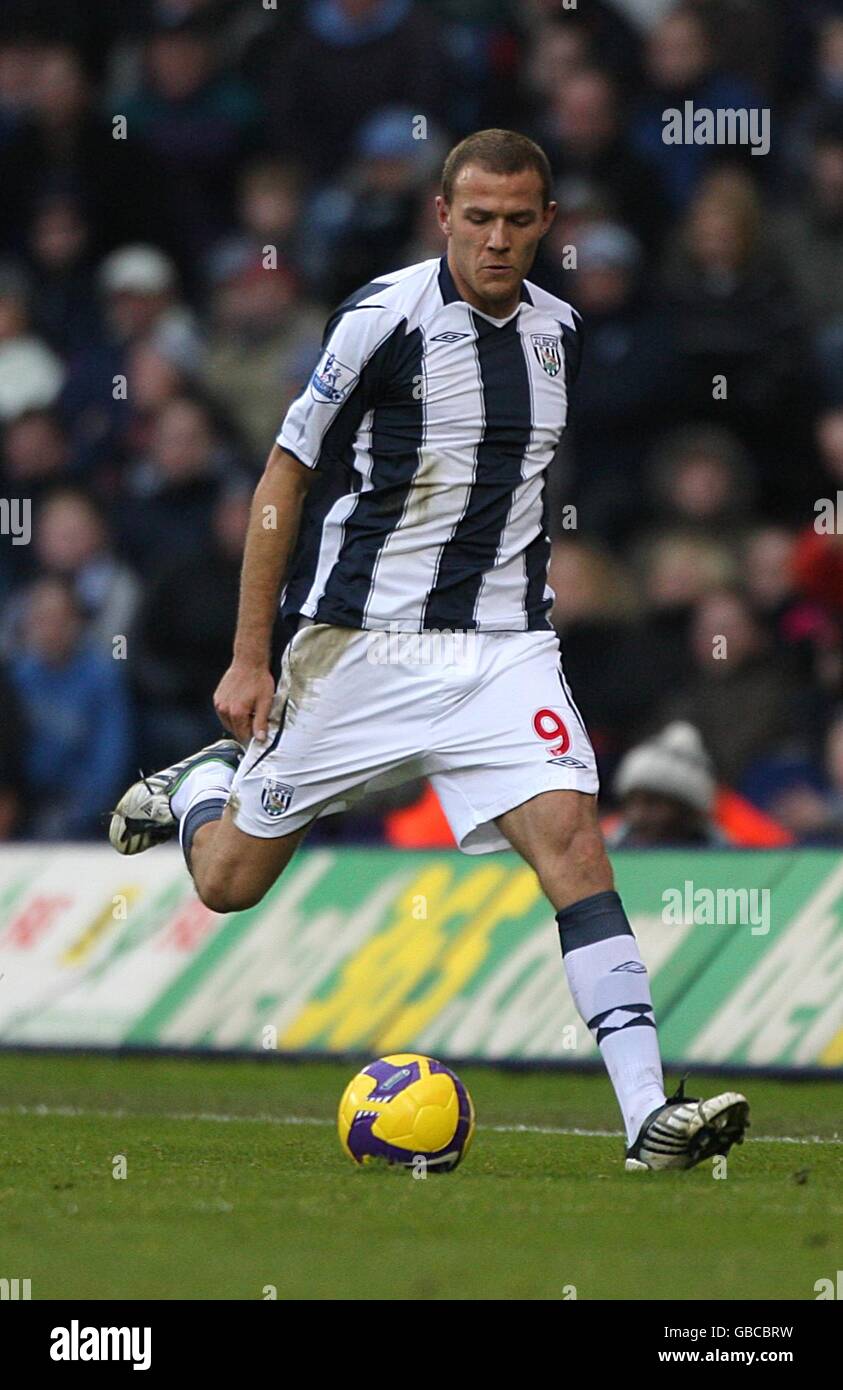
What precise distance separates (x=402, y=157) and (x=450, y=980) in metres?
4.93

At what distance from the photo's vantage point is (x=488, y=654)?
615 centimetres

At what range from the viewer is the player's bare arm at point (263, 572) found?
6.07m

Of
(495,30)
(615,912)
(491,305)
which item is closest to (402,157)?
(495,30)

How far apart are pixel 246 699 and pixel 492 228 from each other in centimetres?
133

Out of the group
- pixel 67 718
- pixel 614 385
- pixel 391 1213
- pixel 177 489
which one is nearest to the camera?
pixel 391 1213

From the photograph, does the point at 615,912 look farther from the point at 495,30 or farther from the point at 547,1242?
the point at 495,30

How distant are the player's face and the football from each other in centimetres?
196

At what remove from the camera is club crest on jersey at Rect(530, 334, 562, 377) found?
628 centimetres

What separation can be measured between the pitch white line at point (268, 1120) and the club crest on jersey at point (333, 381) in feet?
7.99

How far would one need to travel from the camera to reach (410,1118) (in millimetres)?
6027

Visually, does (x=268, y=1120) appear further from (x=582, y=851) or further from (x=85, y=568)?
(x=85, y=568)

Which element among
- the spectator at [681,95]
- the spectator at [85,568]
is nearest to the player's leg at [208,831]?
the spectator at [85,568]
